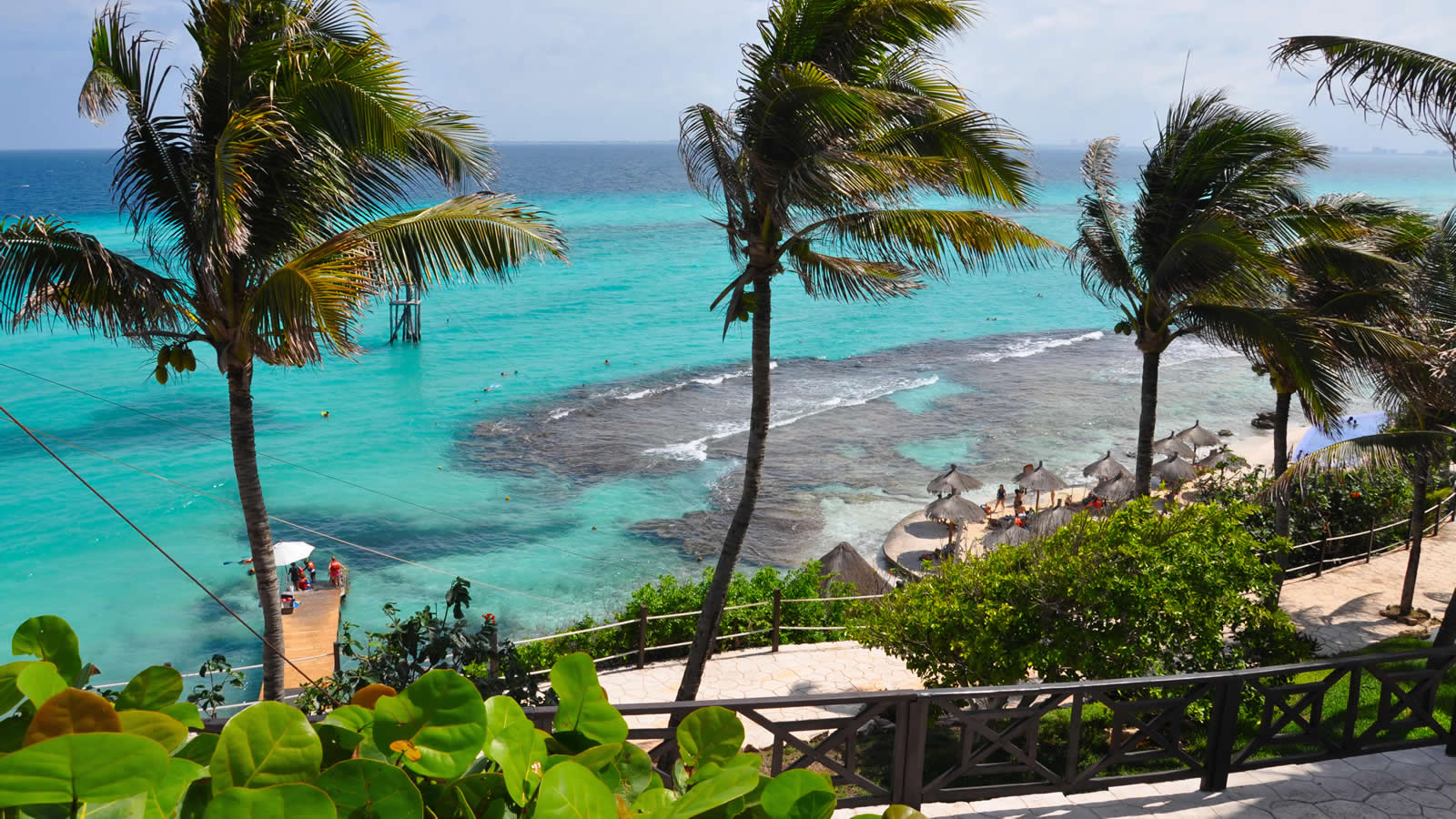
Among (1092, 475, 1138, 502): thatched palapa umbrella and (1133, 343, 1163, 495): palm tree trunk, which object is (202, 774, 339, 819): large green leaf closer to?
(1133, 343, 1163, 495): palm tree trunk

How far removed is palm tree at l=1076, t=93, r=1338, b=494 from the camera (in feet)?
36.1

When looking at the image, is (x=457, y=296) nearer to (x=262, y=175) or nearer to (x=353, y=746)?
(x=262, y=175)

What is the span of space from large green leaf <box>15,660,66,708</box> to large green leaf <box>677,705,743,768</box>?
3.24 ft

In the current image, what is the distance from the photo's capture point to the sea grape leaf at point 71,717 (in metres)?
1.43

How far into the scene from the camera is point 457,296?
62.2 meters

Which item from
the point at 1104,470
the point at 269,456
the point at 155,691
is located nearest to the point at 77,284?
the point at 155,691

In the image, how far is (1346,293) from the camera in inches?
514

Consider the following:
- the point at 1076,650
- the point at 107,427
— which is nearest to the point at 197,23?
the point at 1076,650

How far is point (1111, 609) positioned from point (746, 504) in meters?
3.76

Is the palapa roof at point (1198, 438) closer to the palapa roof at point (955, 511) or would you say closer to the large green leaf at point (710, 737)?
the palapa roof at point (955, 511)

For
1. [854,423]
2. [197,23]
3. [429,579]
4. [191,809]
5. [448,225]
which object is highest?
[197,23]

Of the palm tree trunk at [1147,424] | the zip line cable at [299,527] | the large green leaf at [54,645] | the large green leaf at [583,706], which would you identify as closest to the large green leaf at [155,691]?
the large green leaf at [54,645]

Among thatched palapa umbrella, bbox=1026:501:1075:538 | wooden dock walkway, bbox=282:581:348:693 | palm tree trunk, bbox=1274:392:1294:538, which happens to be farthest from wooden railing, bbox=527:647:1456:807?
wooden dock walkway, bbox=282:581:348:693

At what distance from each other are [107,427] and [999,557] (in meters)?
34.6
